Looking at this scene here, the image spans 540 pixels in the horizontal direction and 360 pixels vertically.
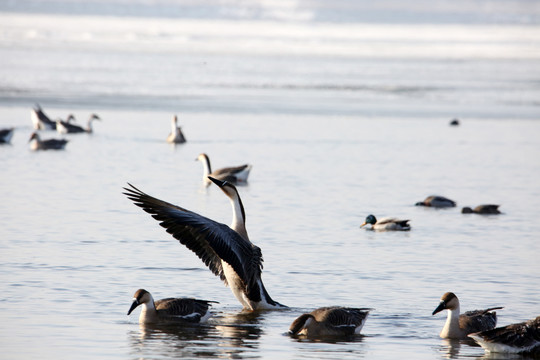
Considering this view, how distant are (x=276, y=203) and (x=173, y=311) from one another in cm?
786

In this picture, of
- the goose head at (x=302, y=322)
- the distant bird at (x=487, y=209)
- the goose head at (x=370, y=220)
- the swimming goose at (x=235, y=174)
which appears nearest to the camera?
the goose head at (x=302, y=322)

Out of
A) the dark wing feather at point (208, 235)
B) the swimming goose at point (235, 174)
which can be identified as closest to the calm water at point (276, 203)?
the swimming goose at point (235, 174)

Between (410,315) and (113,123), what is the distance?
72.1 ft

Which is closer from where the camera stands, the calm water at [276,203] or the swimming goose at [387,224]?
the calm water at [276,203]

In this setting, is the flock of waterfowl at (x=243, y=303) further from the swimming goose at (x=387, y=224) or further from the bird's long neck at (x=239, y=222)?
the swimming goose at (x=387, y=224)

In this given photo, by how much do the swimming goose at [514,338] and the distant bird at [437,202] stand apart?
326 inches

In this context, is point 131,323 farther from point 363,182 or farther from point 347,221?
point 363,182

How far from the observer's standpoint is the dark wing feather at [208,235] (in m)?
9.73

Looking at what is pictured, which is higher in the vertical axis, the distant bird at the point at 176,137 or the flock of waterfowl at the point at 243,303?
Result: the distant bird at the point at 176,137

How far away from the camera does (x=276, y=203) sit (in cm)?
1738

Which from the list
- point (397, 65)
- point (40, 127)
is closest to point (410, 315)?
point (40, 127)

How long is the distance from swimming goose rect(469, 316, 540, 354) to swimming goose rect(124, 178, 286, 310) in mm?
2411

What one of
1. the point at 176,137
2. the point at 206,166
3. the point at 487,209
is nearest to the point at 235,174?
the point at 206,166

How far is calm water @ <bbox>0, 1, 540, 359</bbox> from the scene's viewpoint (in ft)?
31.6
